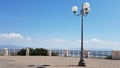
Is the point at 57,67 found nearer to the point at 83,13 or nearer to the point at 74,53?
the point at 83,13

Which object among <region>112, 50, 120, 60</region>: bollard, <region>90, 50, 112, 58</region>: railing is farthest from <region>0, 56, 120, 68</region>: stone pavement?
<region>90, 50, 112, 58</region>: railing

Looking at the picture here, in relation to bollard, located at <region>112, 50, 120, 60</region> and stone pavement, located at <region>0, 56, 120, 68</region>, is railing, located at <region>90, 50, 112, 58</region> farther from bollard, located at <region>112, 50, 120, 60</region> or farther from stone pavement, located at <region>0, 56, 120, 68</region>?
stone pavement, located at <region>0, 56, 120, 68</region>

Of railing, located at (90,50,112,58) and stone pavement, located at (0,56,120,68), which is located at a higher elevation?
railing, located at (90,50,112,58)

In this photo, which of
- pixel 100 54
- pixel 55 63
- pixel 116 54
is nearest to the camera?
pixel 55 63

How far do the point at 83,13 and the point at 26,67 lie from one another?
21.7 ft

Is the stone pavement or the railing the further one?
the railing

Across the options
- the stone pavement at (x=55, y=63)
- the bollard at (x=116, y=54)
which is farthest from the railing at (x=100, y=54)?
the stone pavement at (x=55, y=63)

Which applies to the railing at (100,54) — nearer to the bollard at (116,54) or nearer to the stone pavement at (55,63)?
the bollard at (116,54)

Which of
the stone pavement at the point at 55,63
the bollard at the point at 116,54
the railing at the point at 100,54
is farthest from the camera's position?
the railing at the point at 100,54

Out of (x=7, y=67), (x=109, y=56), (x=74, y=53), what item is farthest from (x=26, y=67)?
(x=74, y=53)

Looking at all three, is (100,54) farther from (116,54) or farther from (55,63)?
(55,63)

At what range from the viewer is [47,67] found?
70.6ft

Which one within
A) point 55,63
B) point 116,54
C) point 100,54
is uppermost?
point 116,54

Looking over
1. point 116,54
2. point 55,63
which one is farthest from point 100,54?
point 55,63
